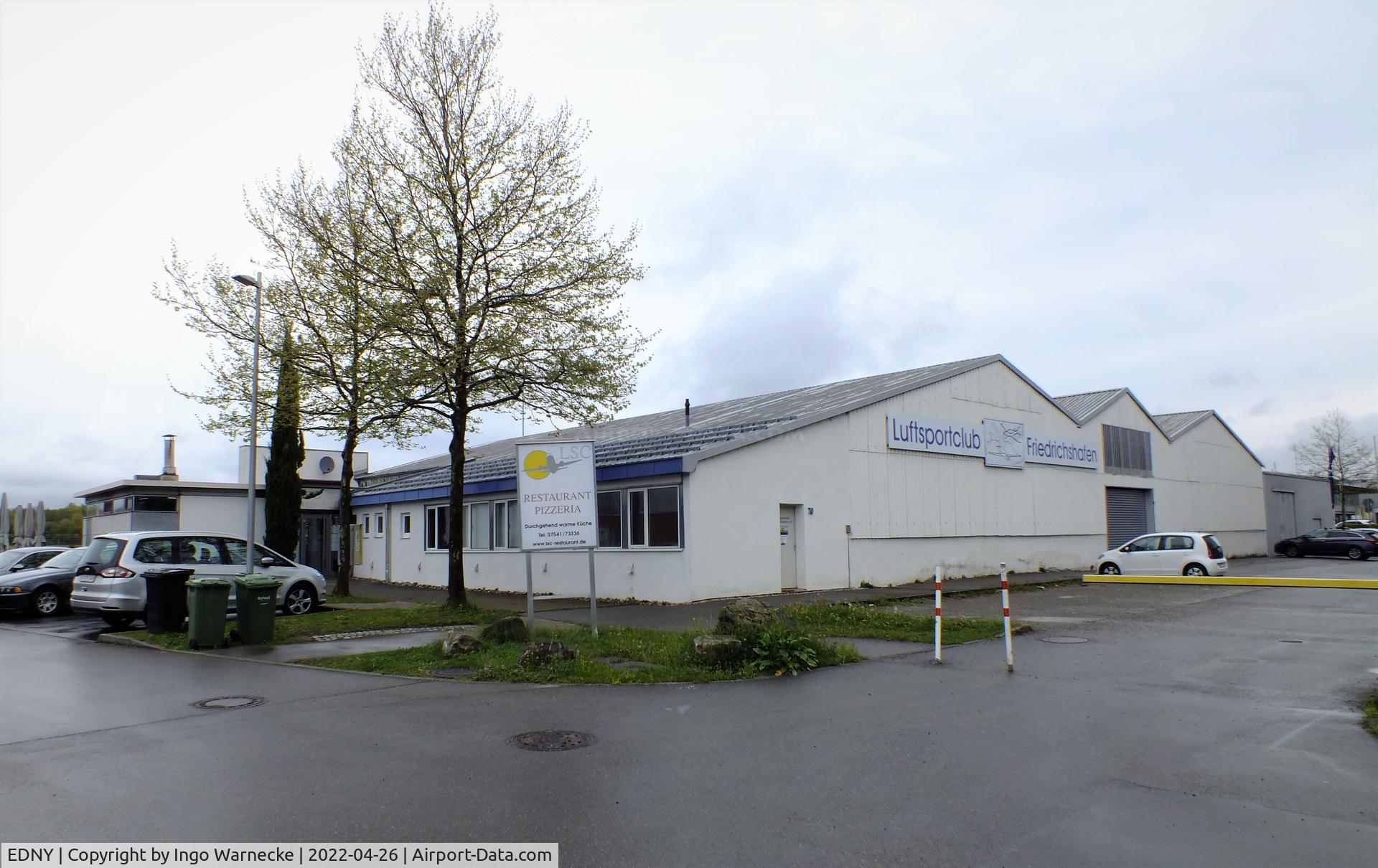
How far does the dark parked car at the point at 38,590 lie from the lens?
18.5 m

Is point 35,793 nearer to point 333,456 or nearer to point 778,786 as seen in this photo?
point 778,786

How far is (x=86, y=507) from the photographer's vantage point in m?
42.5

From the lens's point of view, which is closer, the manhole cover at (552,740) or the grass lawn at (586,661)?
the manhole cover at (552,740)

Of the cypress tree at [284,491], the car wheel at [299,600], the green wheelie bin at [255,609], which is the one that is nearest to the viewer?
the green wheelie bin at [255,609]

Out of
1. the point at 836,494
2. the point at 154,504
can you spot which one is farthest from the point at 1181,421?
the point at 154,504

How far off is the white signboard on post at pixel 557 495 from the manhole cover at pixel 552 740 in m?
6.17

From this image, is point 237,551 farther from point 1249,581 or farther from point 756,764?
point 1249,581

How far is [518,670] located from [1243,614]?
43.5 feet

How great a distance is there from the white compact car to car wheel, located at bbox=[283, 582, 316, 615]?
2228cm

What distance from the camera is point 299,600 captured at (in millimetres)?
17984

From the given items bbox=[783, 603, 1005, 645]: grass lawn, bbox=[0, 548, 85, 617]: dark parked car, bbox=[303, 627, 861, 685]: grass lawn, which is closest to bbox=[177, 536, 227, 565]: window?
bbox=[0, 548, 85, 617]: dark parked car

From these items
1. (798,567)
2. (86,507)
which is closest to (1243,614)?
(798,567)

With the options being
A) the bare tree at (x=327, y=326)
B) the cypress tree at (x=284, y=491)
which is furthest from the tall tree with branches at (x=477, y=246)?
the cypress tree at (x=284, y=491)

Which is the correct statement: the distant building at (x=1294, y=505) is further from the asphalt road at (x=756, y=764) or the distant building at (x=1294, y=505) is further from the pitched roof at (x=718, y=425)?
the asphalt road at (x=756, y=764)
